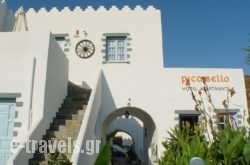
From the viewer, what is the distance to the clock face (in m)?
16.1

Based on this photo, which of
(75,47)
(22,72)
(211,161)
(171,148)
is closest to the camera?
(211,161)

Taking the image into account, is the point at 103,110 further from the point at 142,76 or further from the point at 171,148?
the point at 171,148

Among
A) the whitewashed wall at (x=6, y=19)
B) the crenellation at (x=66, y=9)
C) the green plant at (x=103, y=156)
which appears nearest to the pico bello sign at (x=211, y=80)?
the crenellation at (x=66, y=9)

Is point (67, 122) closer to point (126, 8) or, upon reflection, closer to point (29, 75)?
point (29, 75)

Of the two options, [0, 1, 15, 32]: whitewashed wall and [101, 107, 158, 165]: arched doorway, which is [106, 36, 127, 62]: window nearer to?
[101, 107, 158, 165]: arched doorway

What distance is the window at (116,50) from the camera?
1625 centimetres

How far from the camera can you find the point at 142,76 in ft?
45.0

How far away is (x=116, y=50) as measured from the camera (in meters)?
16.3

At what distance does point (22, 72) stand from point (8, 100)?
102cm

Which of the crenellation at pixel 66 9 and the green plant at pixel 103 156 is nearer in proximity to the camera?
the green plant at pixel 103 156

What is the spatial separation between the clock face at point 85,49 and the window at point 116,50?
785 mm

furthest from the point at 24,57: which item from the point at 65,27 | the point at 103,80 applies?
the point at 65,27

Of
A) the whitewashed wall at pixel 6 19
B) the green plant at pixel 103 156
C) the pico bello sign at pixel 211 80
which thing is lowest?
the green plant at pixel 103 156

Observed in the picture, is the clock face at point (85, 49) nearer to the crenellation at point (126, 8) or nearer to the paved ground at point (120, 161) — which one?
the crenellation at point (126, 8)
